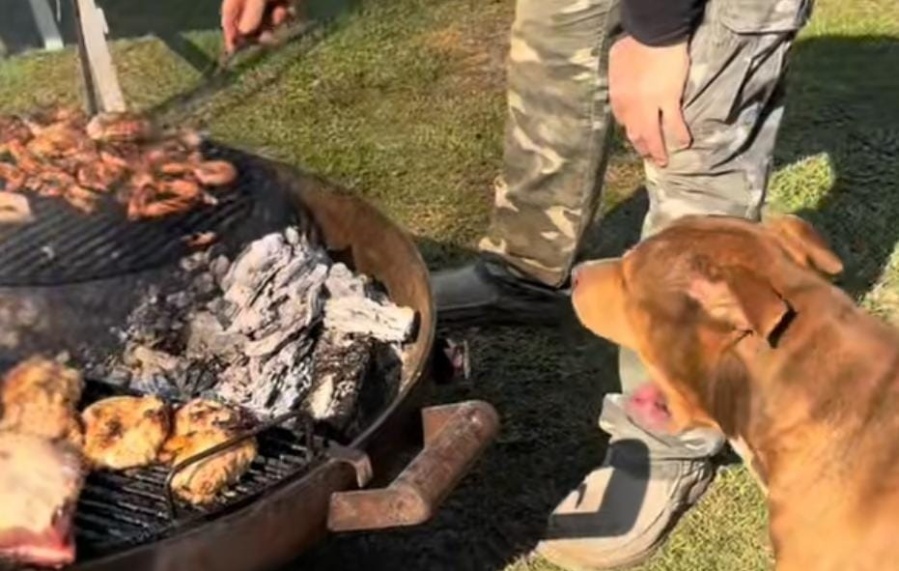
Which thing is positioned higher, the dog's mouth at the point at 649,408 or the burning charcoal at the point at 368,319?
the burning charcoal at the point at 368,319

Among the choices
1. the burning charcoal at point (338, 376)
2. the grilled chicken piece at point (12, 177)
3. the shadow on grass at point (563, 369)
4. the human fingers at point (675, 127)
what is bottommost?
the shadow on grass at point (563, 369)

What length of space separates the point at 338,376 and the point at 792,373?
904mm

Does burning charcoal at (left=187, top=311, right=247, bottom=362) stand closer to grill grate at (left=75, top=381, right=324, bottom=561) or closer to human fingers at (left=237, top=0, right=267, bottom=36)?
grill grate at (left=75, top=381, right=324, bottom=561)

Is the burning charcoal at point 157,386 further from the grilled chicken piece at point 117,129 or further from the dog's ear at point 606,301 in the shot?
the dog's ear at point 606,301

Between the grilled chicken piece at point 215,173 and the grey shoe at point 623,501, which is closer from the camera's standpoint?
the grilled chicken piece at point 215,173

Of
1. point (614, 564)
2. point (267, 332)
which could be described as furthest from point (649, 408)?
point (267, 332)

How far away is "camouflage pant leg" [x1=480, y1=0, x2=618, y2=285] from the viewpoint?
3.88 m

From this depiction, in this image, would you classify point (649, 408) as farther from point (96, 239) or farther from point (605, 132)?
point (96, 239)

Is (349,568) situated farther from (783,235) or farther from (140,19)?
(140,19)

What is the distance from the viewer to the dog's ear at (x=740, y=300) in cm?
280

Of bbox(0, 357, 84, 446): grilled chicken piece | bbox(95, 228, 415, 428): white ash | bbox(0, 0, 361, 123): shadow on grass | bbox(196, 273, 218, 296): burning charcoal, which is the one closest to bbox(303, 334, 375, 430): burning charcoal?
bbox(95, 228, 415, 428): white ash

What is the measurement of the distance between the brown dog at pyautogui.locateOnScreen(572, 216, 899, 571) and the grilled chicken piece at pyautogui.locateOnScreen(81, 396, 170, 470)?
0.95 meters

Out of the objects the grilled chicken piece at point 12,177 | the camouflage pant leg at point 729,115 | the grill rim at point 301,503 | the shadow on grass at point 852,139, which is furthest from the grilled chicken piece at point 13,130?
the shadow on grass at point 852,139

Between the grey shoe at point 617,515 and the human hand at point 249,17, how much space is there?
1.27 m
